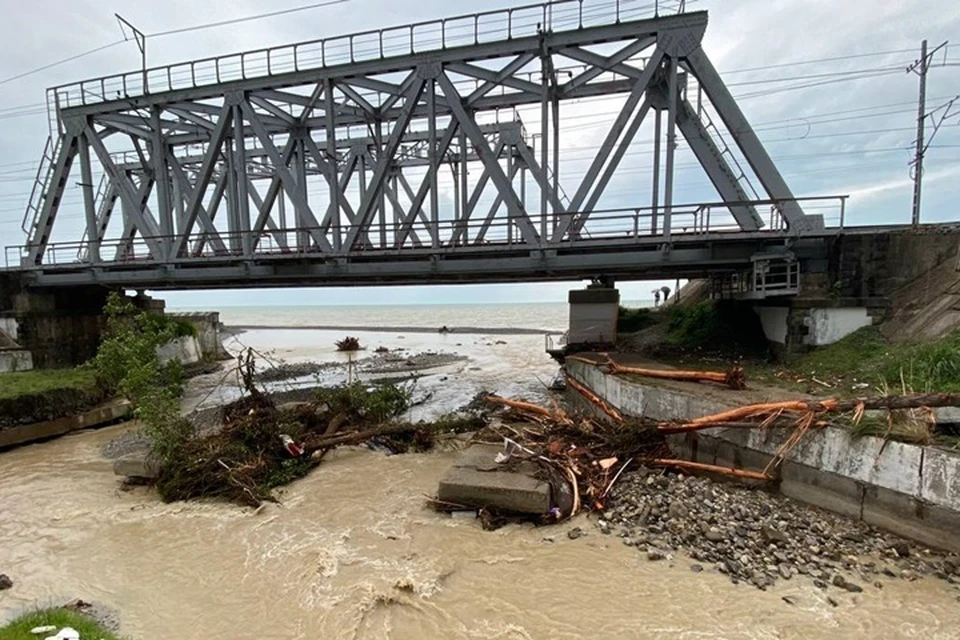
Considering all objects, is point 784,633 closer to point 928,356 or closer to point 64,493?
point 928,356

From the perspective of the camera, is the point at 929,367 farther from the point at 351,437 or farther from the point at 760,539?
the point at 351,437

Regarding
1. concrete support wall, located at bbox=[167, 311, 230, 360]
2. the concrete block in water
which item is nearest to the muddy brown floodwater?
the concrete block in water

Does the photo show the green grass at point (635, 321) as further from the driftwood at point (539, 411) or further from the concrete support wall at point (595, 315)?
the driftwood at point (539, 411)

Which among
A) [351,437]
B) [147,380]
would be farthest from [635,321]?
[147,380]

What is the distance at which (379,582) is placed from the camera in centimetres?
641

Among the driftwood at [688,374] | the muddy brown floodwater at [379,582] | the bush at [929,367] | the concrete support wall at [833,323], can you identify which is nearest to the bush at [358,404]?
the muddy brown floodwater at [379,582]

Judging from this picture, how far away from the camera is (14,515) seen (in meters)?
8.98

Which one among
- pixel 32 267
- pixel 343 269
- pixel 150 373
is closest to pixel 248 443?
pixel 150 373

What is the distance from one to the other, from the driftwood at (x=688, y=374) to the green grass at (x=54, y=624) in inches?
429

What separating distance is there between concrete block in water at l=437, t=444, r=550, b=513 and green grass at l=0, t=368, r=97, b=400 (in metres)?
13.9

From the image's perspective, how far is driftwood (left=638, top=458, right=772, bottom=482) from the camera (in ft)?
26.5

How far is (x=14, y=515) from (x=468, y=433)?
9.64 m

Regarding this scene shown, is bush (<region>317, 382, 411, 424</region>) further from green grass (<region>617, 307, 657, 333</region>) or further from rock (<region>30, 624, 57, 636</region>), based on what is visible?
green grass (<region>617, 307, 657, 333</region>)

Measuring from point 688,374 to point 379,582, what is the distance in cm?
814
